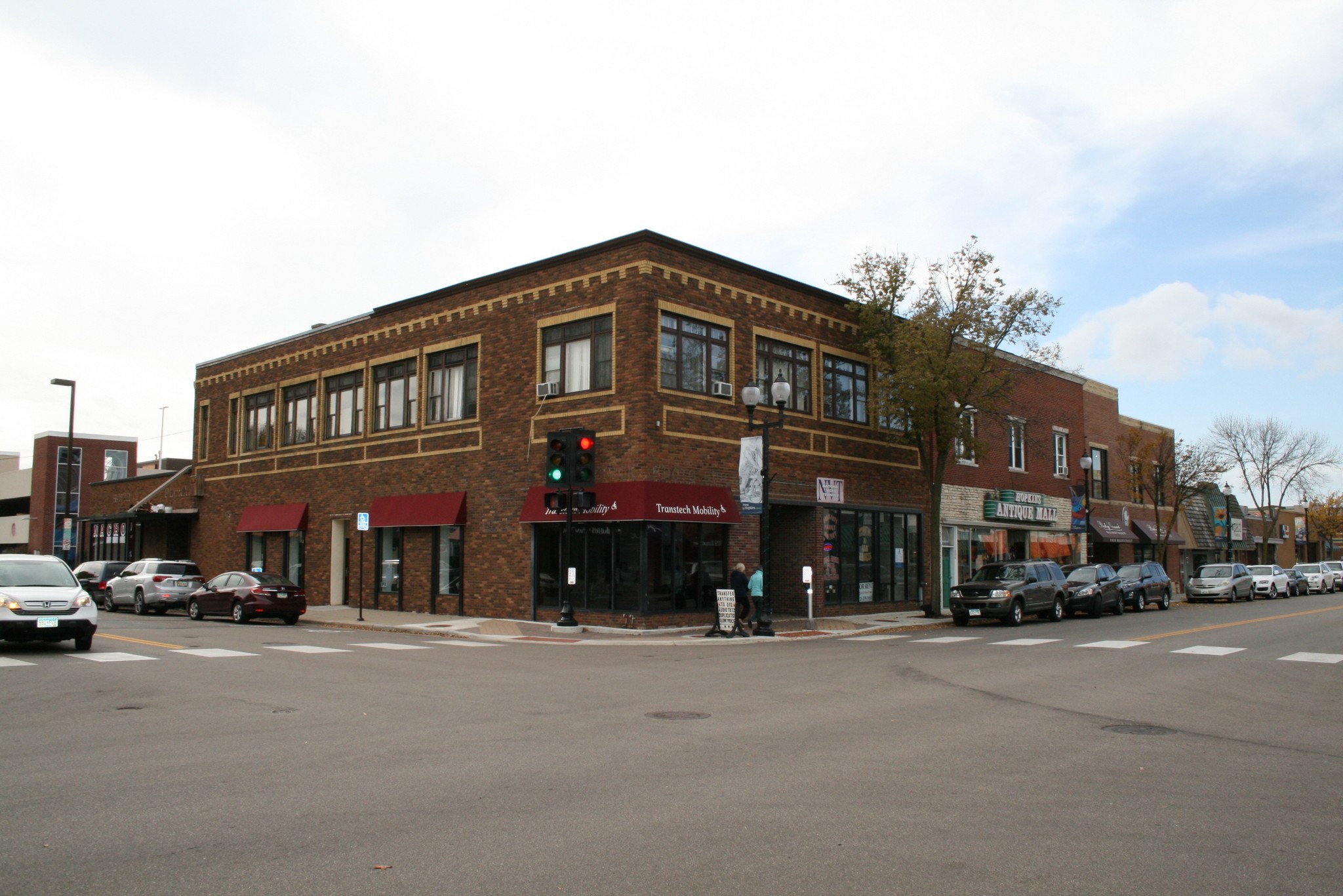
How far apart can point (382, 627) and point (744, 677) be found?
13671mm

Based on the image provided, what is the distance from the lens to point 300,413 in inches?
1404

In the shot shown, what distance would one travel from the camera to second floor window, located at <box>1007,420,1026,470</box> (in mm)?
38438

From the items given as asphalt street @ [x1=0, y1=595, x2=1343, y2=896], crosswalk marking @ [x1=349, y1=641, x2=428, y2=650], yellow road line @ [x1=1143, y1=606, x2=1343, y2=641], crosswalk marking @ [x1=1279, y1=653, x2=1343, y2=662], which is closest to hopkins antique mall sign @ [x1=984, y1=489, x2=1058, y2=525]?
yellow road line @ [x1=1143, y1=606, x2=1343, y2=641]

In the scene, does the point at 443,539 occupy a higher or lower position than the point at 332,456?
lower

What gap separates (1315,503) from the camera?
8394 centimetres

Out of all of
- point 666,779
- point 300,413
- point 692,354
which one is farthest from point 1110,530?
point 666,779

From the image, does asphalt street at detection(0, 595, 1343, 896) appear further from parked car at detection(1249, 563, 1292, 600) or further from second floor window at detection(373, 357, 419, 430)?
parked car at detection(1249, 563, 1292, 600)

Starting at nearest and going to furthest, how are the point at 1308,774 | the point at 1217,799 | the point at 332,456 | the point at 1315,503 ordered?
the point at 1217,799 < the point at 1308,774 < the point at 332,456 < the point at 1315,503

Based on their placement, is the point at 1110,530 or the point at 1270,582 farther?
the point at 1270,582

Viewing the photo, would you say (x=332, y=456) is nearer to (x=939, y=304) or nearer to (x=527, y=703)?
(x=939, y=304)

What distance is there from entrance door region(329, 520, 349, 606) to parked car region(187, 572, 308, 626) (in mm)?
4418

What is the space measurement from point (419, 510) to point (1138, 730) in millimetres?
22422

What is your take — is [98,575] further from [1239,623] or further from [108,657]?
[1239,623]

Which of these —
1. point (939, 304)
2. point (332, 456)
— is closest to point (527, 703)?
point (939, 304)
